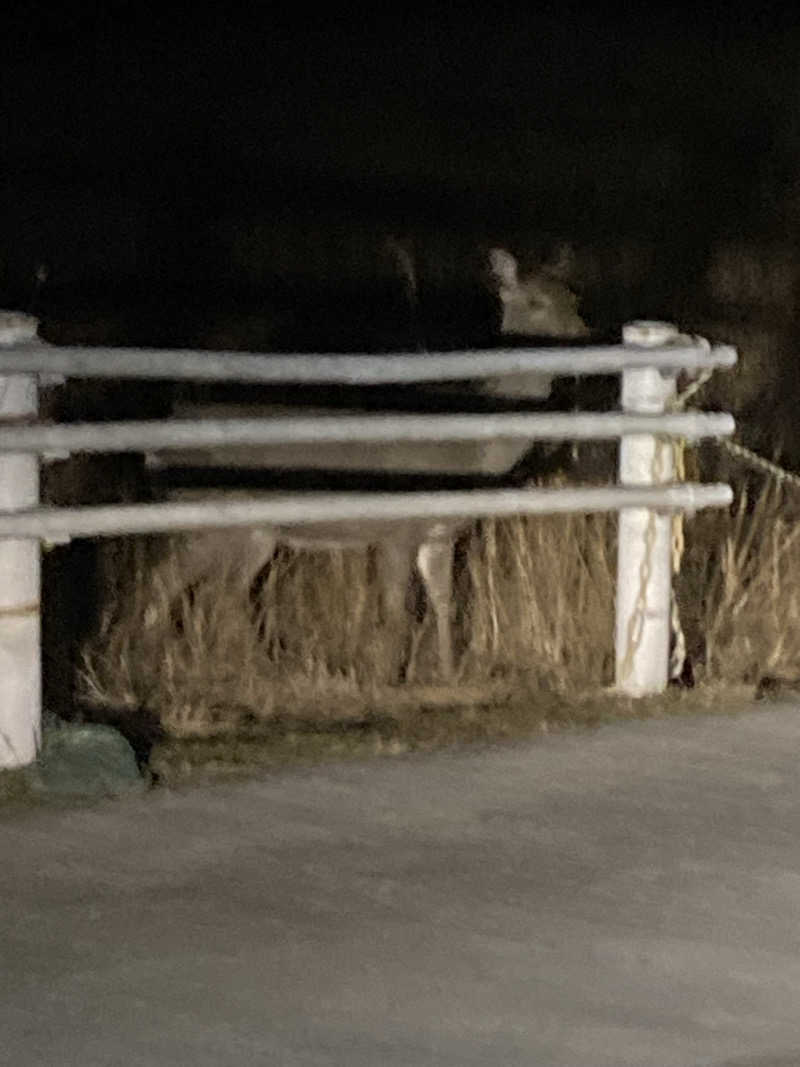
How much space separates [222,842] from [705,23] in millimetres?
13442

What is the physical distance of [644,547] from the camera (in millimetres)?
6441

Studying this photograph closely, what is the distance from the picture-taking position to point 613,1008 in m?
3.99

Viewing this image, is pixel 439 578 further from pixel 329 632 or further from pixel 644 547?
pixel 644 547

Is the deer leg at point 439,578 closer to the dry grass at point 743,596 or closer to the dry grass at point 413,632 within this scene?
the dry grass at point 413,632

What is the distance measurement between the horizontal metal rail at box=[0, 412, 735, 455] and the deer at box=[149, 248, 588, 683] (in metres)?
0.25

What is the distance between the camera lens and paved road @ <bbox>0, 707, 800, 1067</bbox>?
3842 millimetres

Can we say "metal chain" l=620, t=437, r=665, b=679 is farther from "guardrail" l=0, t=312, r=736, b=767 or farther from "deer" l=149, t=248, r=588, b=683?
"deer" l=149, t=248, r=588, b=683

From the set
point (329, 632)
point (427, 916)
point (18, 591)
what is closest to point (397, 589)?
point (329, 632)

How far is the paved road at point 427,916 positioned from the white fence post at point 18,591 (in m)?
0.40

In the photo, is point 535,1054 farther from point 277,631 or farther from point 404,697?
point 277,631

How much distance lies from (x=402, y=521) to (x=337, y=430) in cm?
94

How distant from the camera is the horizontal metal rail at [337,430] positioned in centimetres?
548

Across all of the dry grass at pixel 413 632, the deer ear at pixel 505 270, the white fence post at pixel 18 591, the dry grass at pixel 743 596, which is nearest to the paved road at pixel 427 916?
the white fence post at pixel 18 591

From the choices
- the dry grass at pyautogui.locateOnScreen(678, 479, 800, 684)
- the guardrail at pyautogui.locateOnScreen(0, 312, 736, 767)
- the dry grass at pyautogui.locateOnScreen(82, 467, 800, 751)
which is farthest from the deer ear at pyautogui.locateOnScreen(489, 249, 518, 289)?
the dry grass at pyautogui.locateOnScreen(678, 479, 800, 684)
